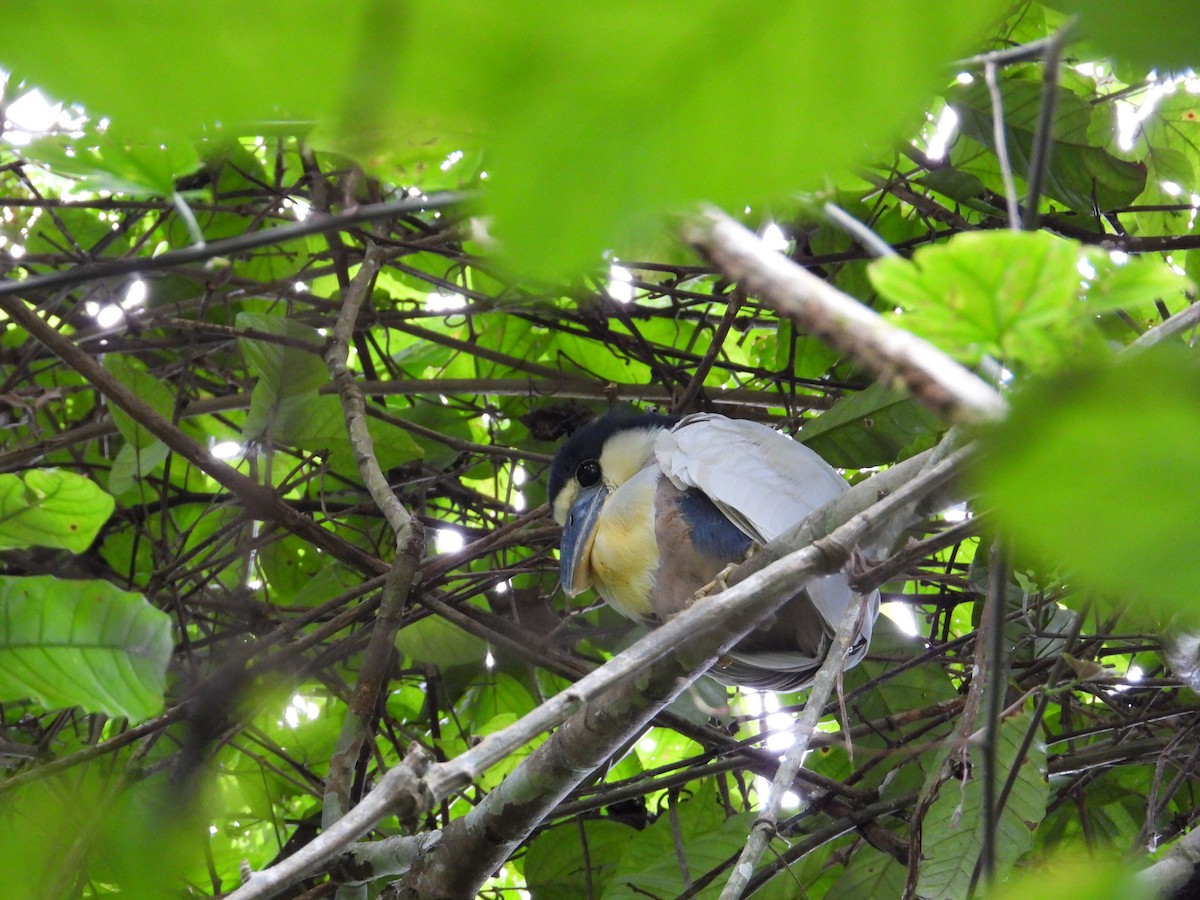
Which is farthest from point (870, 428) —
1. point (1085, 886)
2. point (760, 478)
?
point (1085, 886)

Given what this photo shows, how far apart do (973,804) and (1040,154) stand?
4.07 feet

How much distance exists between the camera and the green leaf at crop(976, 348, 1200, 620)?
23 centimetres

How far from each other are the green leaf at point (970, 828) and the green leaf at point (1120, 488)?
128 centimetres

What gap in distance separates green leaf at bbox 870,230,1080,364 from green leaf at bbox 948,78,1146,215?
5.28 feet

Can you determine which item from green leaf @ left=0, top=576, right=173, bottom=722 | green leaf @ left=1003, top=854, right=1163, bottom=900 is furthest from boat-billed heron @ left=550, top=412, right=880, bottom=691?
green leaf @ left=1003, top=854, right=1163, bottom=900

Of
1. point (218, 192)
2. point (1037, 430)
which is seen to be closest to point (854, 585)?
point (1037, 430)

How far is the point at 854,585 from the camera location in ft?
2.91

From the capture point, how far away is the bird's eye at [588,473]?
211cm

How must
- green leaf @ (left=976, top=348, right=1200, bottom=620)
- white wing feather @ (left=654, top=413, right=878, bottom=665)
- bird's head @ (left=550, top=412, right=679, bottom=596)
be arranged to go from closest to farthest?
green leaf @ (left=976, top=348, right=1200, bottom=620), white wing feather @ (left=654, top=413, right=878, bottom=665), bird's head @ (left=550, top=412, right=679, bottom=596)

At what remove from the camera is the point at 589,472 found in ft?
6.93

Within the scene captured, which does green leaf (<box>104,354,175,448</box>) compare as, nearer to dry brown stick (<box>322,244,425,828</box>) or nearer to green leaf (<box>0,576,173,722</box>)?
dry brown stick (<box>322,244,425,828</box>)

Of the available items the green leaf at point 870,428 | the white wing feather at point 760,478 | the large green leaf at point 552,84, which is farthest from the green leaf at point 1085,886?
the green leaf at point 870,428

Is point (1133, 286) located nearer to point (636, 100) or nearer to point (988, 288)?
point (988, 288)

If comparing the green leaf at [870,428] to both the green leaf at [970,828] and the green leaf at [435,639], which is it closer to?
the green leaf at [970,828]
